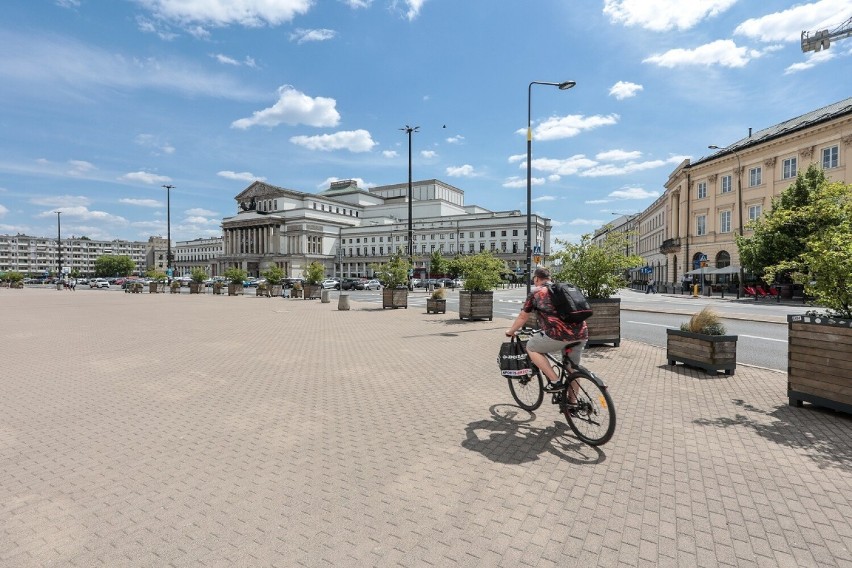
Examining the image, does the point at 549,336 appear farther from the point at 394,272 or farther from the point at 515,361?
the point at 394,272

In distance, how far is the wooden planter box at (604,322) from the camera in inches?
418

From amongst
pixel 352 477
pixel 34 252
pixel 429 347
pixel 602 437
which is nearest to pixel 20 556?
pixel 352 477

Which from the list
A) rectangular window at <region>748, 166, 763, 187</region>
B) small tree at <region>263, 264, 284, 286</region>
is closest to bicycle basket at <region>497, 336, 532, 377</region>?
small tree at <region>263, 264, 284, 286</region>

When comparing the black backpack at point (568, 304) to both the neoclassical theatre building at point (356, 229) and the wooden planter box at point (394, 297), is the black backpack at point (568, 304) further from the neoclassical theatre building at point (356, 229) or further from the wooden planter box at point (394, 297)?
the neoclassical theatre building at point (356, 229)

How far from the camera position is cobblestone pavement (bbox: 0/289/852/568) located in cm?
303

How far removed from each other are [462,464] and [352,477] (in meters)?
1.02

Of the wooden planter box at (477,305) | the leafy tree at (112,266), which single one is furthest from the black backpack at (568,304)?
the leafy tree at (112,266)

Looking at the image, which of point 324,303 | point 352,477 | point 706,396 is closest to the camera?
point 352,477

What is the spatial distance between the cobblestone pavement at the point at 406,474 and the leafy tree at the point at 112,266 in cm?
19439

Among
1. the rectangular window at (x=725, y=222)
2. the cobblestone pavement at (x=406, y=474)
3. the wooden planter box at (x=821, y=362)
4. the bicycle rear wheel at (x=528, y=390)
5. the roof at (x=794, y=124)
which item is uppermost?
the roof at (x=794, y=124)

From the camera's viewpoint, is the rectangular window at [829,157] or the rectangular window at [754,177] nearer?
the rectangular window at [829,157]

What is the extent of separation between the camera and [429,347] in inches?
431

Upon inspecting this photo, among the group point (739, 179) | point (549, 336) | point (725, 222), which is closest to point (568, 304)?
point (549, 336)

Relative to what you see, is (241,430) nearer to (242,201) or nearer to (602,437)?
(602,437)
